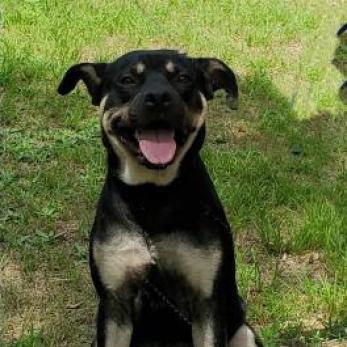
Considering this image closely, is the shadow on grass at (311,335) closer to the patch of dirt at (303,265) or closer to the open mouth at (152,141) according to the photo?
the patch of dirt at (303,265)

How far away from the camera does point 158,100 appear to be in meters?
3.46

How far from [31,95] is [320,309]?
3.28 metres

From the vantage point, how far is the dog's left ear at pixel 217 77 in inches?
151

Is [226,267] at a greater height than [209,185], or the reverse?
[209,185]

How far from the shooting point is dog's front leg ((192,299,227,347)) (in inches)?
138

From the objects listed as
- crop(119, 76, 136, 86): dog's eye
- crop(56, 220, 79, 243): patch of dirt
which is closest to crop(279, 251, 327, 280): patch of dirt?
crop(56, 220, 79, 243): patch of dirt

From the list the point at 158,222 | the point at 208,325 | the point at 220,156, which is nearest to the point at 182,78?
the point at 158,222

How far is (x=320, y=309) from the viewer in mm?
4559

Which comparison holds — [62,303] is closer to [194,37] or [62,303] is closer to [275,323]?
[275,323]

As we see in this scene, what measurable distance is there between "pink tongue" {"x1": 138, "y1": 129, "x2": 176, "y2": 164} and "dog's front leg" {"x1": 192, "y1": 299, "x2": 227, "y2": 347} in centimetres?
60

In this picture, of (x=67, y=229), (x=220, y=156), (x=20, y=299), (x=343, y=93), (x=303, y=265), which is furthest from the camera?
(x=343, y=93)

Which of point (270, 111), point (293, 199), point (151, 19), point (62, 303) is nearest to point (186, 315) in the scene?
point (62, 303)

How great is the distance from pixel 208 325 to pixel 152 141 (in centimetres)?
78

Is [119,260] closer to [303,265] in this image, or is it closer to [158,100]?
[158,100]
